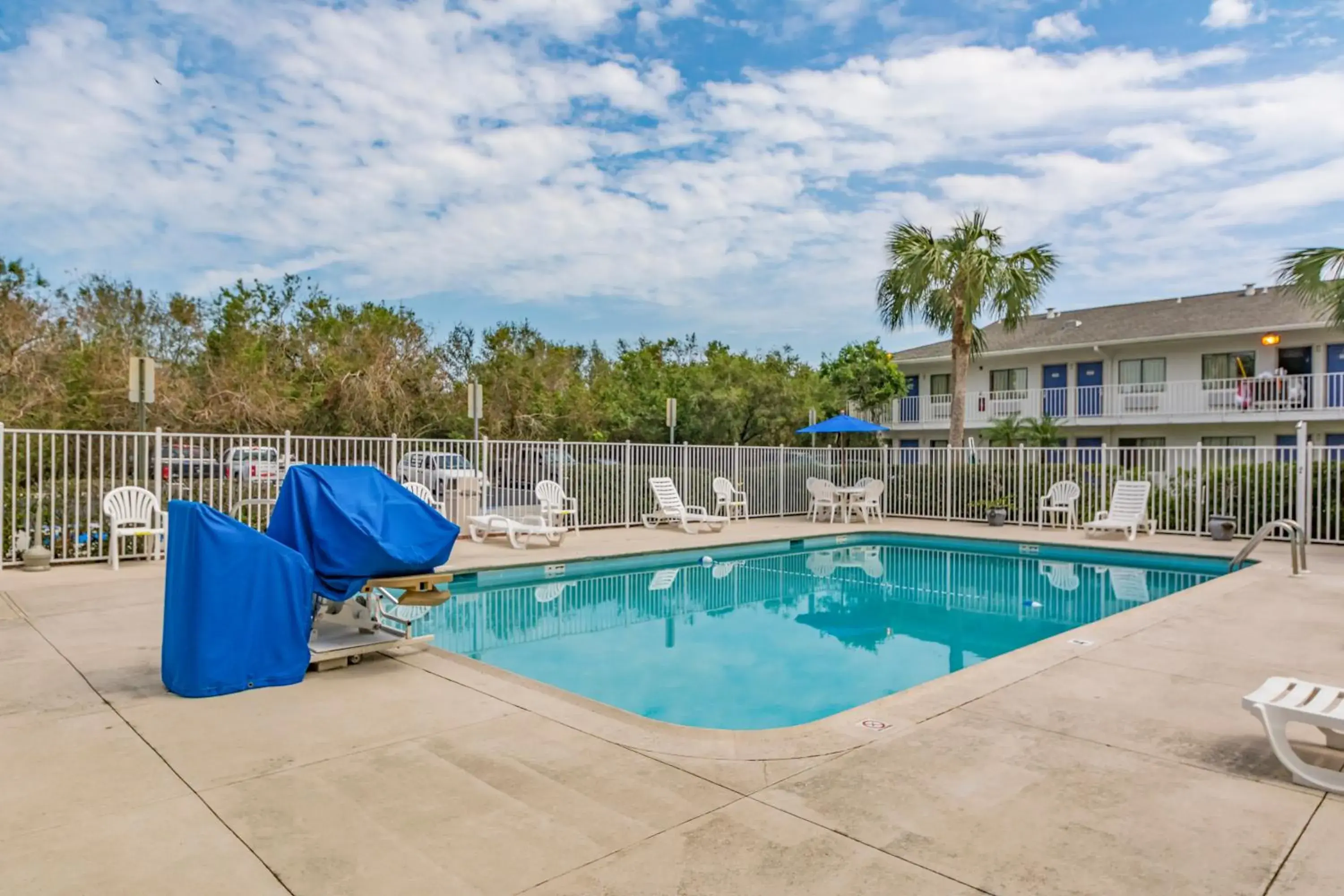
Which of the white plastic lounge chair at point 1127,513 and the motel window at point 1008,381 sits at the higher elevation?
the motel window at point 1008,381

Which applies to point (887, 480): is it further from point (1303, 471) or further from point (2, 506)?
point (2, 506)

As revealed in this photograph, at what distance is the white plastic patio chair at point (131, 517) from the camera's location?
9.89 meters

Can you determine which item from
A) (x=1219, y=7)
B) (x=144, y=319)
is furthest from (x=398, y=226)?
(x=1219, y=7)

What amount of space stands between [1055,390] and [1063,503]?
A: 32.4ft

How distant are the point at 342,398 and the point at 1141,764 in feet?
71.1

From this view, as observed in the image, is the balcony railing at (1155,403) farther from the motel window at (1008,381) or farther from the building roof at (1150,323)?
the building roof at (1150,323)

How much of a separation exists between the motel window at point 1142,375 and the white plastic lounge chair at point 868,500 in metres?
10.8

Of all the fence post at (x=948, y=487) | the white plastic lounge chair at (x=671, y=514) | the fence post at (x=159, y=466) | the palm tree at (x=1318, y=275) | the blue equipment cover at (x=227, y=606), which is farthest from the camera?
the fence post at (x=948, y=487)

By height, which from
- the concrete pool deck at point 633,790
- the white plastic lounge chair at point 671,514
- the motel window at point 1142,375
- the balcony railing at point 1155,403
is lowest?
the concrete pool deck at point 633,790

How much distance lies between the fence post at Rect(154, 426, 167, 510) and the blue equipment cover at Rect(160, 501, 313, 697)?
255 inches

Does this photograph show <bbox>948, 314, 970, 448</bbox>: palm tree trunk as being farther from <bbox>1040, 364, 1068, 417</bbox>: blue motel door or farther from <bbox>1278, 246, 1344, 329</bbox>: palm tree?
<bbox>1278, 246, 1344, 329</bbox>: palm tree

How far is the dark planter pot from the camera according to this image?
45.9 ft

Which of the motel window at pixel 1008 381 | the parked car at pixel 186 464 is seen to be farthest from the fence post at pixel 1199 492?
the parked car at pixel 186 464

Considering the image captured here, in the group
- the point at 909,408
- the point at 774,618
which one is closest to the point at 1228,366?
the point at 909,408
